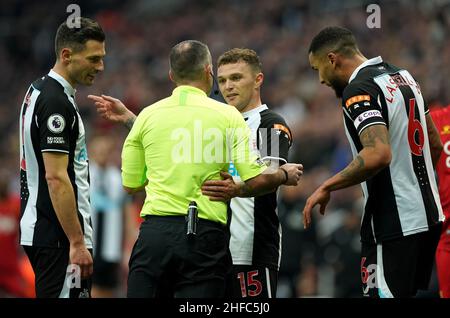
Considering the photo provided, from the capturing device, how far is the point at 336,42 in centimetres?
682

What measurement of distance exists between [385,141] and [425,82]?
9.87m

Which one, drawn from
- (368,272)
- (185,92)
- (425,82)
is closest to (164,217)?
(185,92)

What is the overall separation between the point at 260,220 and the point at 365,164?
4.03ft

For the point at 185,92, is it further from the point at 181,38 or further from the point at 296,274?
the point at 181,38

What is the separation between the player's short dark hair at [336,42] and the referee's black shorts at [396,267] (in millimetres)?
1430

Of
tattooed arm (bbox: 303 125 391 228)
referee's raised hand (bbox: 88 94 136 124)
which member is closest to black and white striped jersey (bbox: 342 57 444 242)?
tattooed arm (bbox: 303 125 391 228)

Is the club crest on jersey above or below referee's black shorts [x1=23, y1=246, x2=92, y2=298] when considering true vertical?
above

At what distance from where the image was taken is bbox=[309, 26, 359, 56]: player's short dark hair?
682 centimetres

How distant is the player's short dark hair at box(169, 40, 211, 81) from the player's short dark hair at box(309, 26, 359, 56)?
1.02m

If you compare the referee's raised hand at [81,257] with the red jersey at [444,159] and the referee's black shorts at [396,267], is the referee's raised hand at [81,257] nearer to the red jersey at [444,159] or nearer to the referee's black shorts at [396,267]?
the referee's black shorts at [396,267]

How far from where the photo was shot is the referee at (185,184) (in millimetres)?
5867

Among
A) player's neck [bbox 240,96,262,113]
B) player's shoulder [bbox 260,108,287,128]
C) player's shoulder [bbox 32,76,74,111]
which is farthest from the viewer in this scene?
player's neck [bbox 240,96,262,113]

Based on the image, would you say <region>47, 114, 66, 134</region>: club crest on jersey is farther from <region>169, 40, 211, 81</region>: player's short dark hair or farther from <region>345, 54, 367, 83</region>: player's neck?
<region>345, 54, 367, 83</region>: player's neck

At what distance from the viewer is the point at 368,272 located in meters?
6.51
